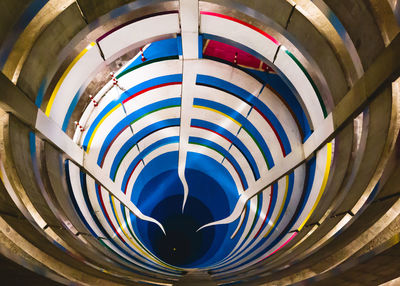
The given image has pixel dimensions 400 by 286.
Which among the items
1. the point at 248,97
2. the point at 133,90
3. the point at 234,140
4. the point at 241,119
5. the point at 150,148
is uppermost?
the point at 133,90

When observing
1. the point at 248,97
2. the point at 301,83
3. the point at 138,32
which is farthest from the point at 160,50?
the point at 301,83

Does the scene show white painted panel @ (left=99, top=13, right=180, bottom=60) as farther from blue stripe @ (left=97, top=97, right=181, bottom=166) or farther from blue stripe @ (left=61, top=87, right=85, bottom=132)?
blue stripe @ (left=97, top=97, right=181, bottom=166)

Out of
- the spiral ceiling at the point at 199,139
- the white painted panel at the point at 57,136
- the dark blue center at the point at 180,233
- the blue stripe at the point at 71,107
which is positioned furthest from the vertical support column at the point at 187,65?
the white painted panel at the point at 57,136

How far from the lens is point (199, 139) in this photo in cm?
746

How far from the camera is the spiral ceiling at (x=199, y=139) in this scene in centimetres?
273

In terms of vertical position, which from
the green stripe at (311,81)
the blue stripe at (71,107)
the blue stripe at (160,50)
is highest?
the blue stripe at (160,50)

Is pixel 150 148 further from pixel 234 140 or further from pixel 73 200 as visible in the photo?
pixel 73 200

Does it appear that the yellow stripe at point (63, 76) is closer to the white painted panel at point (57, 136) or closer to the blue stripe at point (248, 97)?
the white painted panel at point (57, 136)

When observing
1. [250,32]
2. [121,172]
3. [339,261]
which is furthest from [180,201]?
[339,261]

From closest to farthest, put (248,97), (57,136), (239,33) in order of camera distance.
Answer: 1. (57,136)
2. (239,33)
3. (248,97)

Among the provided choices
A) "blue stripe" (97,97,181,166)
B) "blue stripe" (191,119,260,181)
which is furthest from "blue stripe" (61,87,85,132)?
"blue stripe" (191,119,260,181)

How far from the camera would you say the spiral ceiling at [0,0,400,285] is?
2.73 m

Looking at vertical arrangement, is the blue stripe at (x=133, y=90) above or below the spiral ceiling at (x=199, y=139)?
above

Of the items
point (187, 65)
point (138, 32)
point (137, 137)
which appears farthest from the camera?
point (137, 137)
